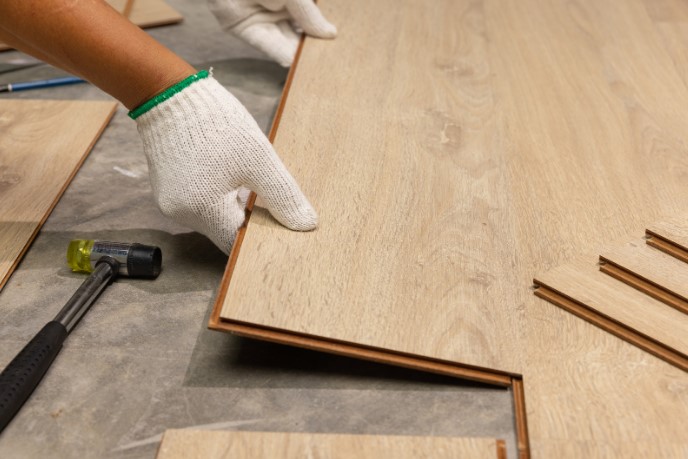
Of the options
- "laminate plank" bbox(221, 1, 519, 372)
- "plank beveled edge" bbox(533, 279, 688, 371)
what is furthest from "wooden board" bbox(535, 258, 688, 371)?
"laminate plank" bbox(221, 1, 519, 372)

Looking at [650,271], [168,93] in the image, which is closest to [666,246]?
[650,271]

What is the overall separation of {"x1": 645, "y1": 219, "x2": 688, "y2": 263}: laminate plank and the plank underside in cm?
7

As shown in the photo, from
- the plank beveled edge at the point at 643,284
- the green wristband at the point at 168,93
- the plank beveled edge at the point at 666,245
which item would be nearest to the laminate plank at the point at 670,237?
the plank beveled edge at the point at 666,245

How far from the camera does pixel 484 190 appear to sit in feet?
6.40

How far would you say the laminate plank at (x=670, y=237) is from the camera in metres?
1.68

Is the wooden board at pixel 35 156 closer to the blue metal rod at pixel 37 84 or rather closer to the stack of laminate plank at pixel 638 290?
the blue metal rod at pixel 37 84

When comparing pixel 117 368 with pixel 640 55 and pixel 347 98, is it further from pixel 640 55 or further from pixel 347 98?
pixel 640 55

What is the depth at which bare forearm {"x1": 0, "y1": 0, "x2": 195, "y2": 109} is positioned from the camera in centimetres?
161

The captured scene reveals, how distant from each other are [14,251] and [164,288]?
15.6 inches

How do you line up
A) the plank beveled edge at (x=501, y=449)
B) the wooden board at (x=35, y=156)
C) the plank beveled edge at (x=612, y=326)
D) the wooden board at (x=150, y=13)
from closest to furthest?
1. the plank beveled edge at (x=501, y=449)
2. the plank beveled edge at (x=612, y=326)
3. the wooden board at (x=35, y=156)
4. the wooden board at (x=150, y=13)

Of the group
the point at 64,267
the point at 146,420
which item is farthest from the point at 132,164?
the point at 146,420

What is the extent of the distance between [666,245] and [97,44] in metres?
1.21

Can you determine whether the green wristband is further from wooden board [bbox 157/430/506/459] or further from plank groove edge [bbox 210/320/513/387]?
wooden board [bbox 157/430/506/459]

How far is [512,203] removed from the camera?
75.0 inches
